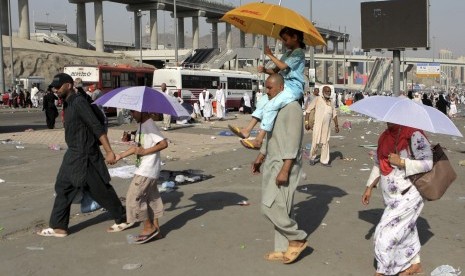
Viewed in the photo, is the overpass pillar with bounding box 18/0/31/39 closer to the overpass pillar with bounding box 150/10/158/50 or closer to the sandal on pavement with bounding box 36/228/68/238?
the overpass pillar with bounding box 150/10/158/50

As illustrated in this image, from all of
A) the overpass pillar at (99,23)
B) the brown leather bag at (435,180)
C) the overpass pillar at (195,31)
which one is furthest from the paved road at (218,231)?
the overpass pillar at (195,31)

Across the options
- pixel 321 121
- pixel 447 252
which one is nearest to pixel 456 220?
pixel 447 252

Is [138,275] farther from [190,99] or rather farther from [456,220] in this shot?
[190,99]

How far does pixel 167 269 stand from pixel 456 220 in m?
3.86

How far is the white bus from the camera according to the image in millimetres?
31922

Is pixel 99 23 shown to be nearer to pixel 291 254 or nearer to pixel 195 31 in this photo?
pixel 195 31

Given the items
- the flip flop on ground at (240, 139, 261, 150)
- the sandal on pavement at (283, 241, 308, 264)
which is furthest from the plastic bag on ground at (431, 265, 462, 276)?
the flip flop on ground at (240, 139, 261, 150)

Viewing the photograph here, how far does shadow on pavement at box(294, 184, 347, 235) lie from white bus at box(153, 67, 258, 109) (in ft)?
61.8

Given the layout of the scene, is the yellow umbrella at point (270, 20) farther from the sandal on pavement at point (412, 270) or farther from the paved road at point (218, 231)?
the sandal on pavement at point (412, 270)

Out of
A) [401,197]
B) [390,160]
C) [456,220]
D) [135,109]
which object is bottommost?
[456,220]

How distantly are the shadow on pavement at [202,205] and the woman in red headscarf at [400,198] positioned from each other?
256 cm

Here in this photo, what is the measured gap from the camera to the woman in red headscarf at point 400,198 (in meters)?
4.35

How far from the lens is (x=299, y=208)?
7.27 m

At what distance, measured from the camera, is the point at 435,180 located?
14.2 ft
